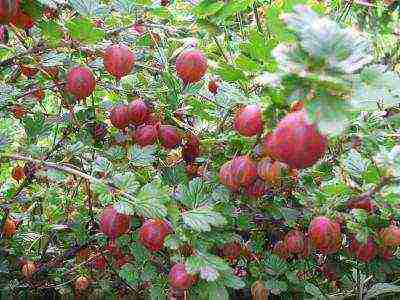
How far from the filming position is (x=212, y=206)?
129 centimetres

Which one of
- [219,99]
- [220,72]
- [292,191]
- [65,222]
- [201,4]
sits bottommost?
[65,222]

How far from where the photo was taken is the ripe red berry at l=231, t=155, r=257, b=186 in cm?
122

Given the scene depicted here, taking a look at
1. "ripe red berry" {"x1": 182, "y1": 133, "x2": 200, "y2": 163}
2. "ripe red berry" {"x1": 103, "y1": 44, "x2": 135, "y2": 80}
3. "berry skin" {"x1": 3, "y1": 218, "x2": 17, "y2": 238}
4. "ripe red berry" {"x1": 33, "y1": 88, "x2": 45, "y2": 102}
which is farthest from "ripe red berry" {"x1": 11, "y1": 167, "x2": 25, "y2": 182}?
"ripe red berry" {"x1": 103, "y1": 44, "x2": 135, "y2": 80}

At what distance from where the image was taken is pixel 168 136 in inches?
59.7

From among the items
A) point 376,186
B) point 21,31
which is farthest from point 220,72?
point 21,31

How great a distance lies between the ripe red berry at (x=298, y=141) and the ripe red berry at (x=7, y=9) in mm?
479

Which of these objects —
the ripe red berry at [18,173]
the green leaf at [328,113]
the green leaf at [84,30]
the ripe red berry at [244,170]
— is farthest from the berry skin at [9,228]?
the green leaf at [328,113]

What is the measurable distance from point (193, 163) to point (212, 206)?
1.16 feet

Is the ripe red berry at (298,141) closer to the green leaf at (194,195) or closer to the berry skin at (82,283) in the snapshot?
the green leaf at (194,195)

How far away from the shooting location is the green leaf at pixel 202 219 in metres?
1.19

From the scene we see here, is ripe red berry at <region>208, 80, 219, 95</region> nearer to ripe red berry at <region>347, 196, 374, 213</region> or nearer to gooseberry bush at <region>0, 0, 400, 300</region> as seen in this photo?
gooseberry bush at <region>0, 0, 400, 300</region>

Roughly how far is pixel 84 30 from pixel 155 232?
1.41 ft

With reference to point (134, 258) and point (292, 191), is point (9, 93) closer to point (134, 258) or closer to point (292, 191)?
point (134, 258)

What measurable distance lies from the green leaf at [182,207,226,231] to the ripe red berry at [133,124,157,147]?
31cm
